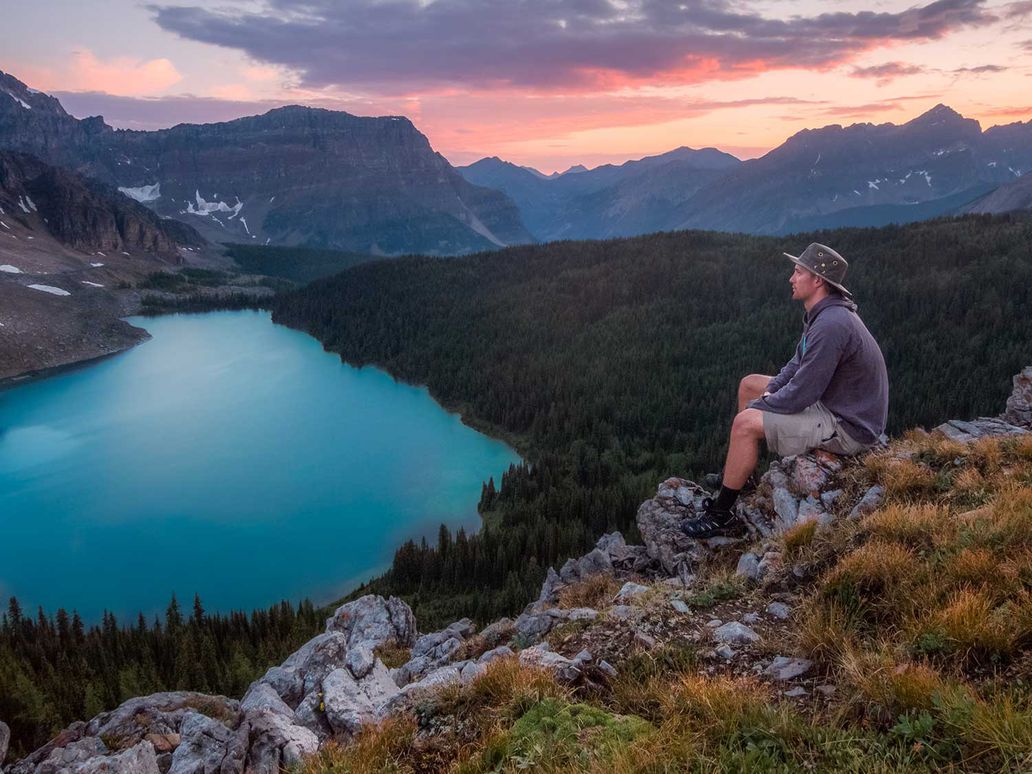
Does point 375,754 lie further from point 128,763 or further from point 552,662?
point 128,763

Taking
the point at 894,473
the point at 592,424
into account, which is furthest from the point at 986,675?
the point at 592,424

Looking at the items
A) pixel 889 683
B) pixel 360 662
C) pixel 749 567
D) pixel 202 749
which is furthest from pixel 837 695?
pixel 360 662

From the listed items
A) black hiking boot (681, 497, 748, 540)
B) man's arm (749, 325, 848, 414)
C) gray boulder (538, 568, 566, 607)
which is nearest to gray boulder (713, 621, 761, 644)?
man's arm (749, 325, 848, 414)

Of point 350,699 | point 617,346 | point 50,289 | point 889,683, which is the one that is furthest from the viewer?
point 50,289

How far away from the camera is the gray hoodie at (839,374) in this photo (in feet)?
30.8

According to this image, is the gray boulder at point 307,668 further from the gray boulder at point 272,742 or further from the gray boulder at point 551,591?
the gray boulder at point 551,591

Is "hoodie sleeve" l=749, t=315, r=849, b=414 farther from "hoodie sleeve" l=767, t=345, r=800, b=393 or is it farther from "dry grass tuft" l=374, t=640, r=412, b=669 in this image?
"dry grass tuft" l=374, t=640, r=412, b=669

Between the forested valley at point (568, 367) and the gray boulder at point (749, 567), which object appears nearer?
the gray boulder at point (749, 567)

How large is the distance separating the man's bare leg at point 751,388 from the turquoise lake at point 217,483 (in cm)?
4178

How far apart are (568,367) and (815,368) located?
312ft

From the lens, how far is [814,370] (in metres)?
9.51

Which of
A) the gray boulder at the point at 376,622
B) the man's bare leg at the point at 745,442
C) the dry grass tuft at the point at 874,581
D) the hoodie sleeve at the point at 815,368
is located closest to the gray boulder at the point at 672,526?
the man's bare leg at the point at 745,442

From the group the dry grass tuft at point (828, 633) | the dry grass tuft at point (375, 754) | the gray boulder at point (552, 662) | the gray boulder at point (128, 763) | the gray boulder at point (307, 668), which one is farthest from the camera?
the gray boulder at point (307, 668)

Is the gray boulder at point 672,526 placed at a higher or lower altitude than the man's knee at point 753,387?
lower
